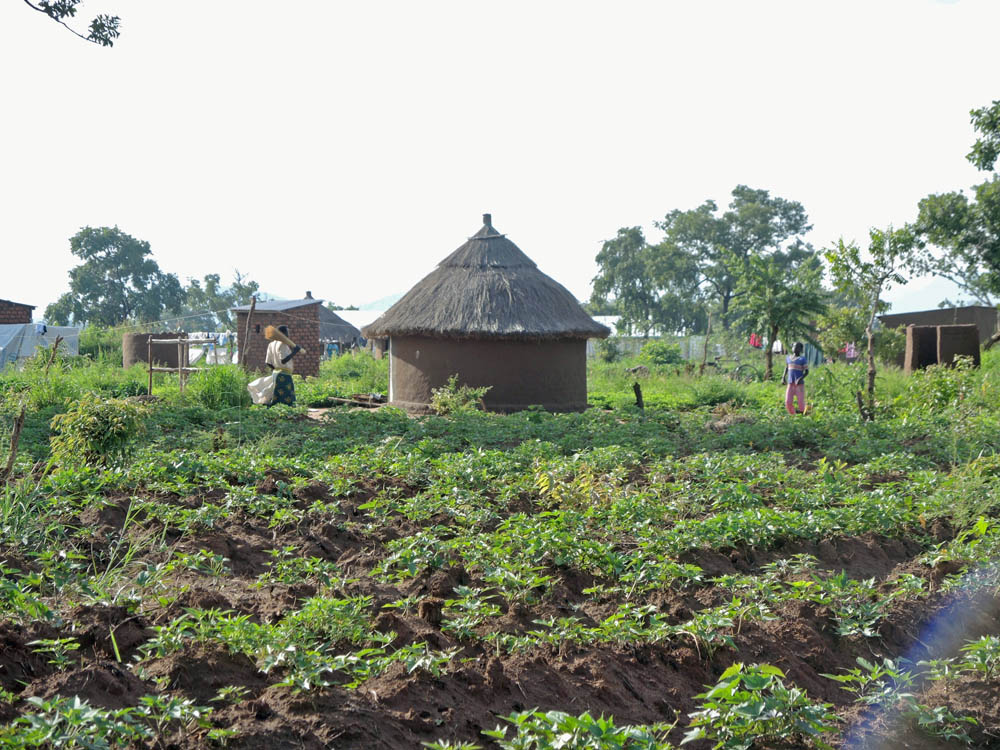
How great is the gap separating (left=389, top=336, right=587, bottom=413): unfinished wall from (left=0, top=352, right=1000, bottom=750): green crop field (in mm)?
6516

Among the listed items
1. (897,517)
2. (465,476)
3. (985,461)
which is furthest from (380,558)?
(985,461)

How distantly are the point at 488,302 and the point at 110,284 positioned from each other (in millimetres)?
40079

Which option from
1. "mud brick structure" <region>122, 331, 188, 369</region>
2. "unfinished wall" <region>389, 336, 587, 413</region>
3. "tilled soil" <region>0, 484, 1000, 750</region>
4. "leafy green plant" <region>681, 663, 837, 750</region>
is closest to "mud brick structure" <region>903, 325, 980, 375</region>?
"unfinished wall" <region>389, 336, 587, 413</region>

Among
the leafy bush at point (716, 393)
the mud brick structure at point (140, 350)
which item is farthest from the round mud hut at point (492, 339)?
the mud brick structure at point (140, 350)

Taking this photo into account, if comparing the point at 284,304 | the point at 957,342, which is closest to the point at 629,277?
the point at 284,304

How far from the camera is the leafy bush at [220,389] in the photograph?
1327cm

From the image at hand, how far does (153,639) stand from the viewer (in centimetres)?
322

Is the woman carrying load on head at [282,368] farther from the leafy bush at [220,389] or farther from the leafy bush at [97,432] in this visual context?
the leafy bush at [97,432]

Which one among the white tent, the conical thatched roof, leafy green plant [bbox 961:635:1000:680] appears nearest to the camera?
leafy green plant [bbox 961:635:1000:680]

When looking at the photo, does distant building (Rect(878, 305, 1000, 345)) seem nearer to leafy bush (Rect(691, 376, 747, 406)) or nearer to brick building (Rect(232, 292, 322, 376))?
leafy bush (Rect(691, 376, 747, 406))

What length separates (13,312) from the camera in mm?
32062

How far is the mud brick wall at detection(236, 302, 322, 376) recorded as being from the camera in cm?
2485

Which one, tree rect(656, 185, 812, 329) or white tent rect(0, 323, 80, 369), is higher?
tree rect(656, 185, 812, 329)

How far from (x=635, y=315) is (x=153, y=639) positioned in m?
46.3
